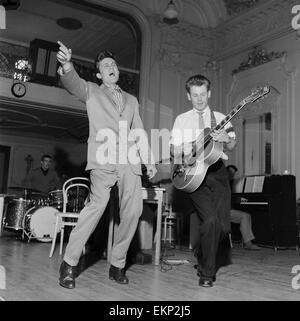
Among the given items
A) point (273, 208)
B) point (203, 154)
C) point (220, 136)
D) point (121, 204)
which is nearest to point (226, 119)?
point (220, 136)

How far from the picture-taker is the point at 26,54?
8453 mm

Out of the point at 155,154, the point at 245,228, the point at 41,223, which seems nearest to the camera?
the point at 245,228

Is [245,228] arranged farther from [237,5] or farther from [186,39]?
[237,5]

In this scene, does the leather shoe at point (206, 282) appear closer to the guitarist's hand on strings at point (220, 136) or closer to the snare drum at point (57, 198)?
→ the guitarist's hand on strings at point (220, 136)

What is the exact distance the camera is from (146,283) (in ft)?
8.60

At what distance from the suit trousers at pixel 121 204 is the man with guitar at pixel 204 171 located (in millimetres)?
438

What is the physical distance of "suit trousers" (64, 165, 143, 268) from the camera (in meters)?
2.40

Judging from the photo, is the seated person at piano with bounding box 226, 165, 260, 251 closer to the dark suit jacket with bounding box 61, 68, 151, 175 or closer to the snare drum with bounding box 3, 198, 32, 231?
the snare drum with bounding box 3, 198, 32, 231

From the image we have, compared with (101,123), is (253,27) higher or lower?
higher

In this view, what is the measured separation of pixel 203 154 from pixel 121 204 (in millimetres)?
662

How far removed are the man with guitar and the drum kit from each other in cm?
346

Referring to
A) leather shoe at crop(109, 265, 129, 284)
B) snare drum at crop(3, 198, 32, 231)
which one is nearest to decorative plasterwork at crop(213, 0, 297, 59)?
snare drum at crop(3, 198, 32, 231)

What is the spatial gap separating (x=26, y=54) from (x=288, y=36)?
5.36 meters

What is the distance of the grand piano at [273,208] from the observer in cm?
586
